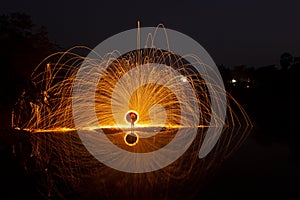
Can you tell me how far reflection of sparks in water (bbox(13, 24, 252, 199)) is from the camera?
15.5ft

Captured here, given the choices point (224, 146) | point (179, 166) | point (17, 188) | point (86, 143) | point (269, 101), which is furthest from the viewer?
point (269, 101)

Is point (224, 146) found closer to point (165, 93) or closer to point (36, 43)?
point (165, 93)

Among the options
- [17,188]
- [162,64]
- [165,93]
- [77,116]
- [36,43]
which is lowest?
[17,188]

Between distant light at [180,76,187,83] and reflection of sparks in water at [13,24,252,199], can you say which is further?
distant light at [180,76,187,83]

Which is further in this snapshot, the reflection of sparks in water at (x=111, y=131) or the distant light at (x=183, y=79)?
the distant light at (x=183, y=79)

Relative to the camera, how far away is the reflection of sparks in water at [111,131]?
471 centimetres

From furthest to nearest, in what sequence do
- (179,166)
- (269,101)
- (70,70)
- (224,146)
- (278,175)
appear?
(269,101)
(70,70)
(224,146)
(179,166)
(278,175)

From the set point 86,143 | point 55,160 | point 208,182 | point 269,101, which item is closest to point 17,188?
point 55,160

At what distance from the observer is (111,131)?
39.8 feet

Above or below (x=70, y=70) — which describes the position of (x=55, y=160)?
below

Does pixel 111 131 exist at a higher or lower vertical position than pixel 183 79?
lower

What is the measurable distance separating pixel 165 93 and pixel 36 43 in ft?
19.0

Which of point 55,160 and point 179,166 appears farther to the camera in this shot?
point 55,160

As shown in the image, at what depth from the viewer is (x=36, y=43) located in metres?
14.9
